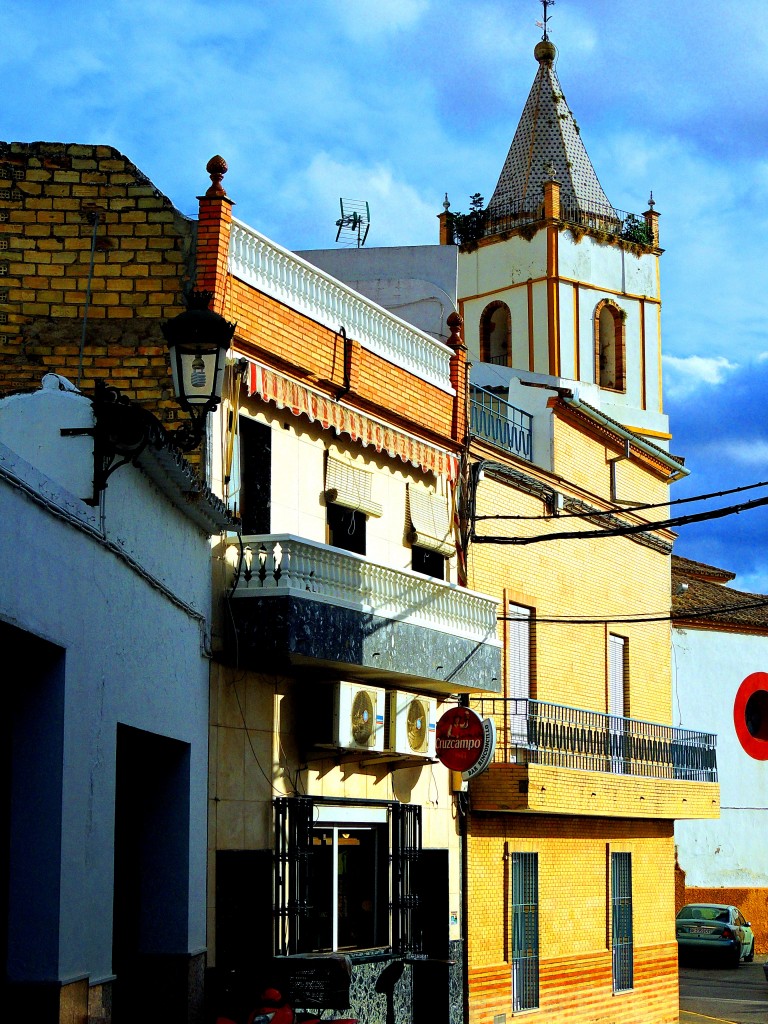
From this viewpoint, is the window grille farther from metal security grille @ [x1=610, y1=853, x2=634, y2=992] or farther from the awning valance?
metal security grille @ [x1=610, y1=853, x2=634, y2=992]

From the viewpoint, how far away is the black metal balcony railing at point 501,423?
877 inches

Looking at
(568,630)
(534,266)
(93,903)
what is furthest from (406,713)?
(534,266)

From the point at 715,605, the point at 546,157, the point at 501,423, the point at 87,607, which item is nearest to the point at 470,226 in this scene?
the point at 546,157

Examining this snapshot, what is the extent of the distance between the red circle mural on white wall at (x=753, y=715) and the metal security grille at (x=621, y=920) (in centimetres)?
1455

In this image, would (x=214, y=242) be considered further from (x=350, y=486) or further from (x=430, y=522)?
(x=430, y=522)

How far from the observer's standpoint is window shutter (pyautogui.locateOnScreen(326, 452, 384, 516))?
1797cm

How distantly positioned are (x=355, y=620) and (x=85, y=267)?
4.50 m

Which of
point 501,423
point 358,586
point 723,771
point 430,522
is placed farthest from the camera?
point 723,771

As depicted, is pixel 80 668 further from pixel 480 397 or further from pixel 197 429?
pixel 480 397

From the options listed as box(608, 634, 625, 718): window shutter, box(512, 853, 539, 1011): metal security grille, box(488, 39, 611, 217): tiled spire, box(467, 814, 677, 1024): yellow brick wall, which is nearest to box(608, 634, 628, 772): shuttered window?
box(608, 634, 625, 718): window shutter

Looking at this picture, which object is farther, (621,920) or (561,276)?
(561,276)

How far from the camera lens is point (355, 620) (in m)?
16.6

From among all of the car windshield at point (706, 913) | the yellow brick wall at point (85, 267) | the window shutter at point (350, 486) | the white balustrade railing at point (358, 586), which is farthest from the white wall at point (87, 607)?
the car windshield at point (706, 913)

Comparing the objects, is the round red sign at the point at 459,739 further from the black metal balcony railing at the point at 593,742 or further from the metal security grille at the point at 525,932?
the metal security grille at the point at 525,932
